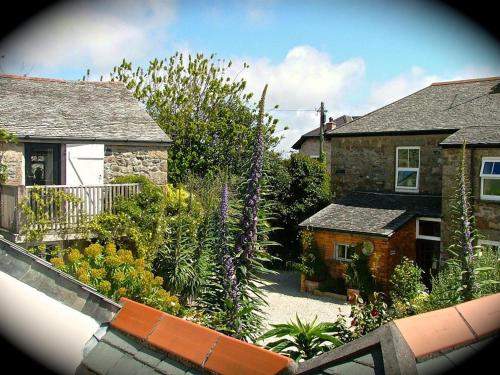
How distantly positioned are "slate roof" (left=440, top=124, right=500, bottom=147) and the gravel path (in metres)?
5.70

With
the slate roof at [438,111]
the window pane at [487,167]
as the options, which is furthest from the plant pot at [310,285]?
the window pane at [487,167]

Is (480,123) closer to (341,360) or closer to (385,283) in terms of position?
(385,283)

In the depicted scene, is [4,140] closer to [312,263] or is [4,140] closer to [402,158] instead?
[312,263]

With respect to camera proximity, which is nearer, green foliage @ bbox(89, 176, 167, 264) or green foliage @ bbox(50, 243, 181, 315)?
green foliage @ bbox(50, 243, 181, 315)

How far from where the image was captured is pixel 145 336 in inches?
89.1

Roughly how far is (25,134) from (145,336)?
39.5 ft

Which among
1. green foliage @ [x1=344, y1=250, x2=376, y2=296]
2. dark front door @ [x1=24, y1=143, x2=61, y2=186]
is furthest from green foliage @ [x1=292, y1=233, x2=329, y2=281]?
dark front door @ [x1=24, y1=143, x2=61, y2=186]

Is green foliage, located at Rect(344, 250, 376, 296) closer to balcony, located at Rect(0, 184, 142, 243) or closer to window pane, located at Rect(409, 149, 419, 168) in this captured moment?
window pane, located at Rect(409, 149, 419, 168)

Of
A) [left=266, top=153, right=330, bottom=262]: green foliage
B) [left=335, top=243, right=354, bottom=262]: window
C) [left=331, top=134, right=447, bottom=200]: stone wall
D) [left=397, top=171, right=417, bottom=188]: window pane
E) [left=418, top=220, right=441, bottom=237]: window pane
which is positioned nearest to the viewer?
[left=335, top=243, right=354, bottom=262]: window

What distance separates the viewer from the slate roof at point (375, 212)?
587 inches

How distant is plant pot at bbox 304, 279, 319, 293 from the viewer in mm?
15653

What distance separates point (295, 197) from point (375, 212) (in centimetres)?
398

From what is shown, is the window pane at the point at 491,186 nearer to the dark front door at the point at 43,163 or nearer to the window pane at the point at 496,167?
the window pane at the point at 496,167

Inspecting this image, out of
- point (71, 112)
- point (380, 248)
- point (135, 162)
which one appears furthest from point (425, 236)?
point (71, 112)
